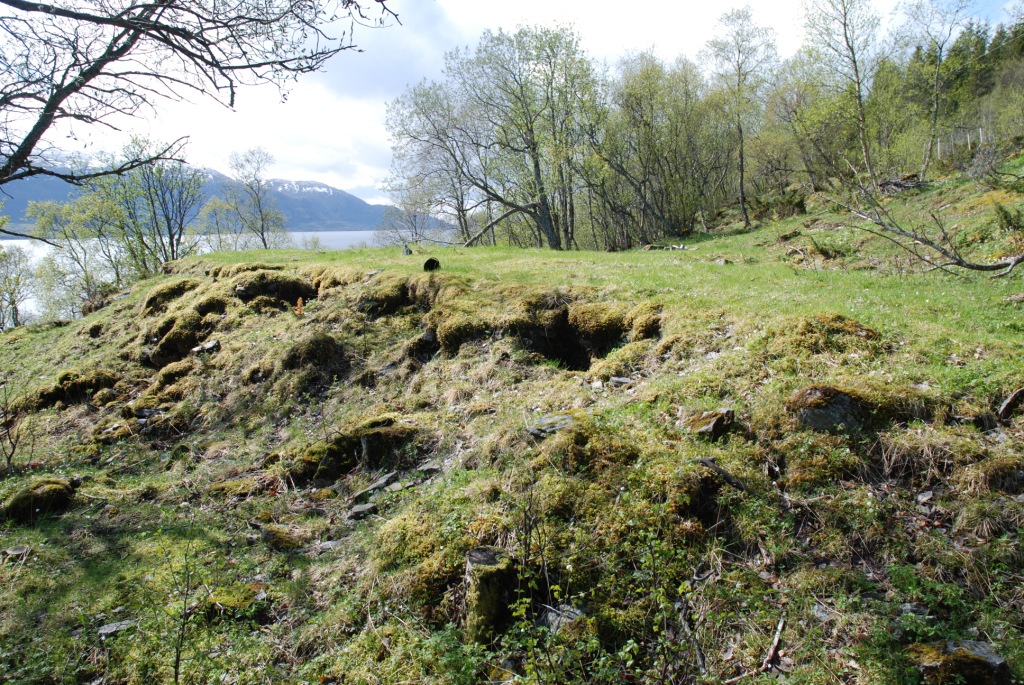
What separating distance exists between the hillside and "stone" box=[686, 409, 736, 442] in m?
0.02

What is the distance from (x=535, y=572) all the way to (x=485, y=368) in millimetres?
4579

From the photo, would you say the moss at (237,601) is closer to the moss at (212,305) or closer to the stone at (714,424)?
the stone at (714,424)

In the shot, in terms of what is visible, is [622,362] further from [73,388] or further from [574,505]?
[73,388]

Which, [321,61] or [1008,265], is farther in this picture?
[321,61]

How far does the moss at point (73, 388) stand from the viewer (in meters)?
11.8

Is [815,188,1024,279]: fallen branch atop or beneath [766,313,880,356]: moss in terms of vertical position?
atop

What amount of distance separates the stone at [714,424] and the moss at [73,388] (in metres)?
13.4

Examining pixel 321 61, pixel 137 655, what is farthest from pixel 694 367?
pixel 137 655

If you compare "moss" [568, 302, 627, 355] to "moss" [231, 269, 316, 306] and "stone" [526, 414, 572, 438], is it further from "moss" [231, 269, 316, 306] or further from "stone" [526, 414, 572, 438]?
"moss" [231, 269, 316, 306]

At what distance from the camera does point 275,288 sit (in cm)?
1486

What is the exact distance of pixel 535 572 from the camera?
4.48 meters

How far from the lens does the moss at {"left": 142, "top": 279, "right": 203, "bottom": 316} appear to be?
16161 mm

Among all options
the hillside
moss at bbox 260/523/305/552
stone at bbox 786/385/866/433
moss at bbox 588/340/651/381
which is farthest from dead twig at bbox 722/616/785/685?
moss at bbox 260/523/305/552

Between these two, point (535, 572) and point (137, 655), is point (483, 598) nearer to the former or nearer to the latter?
point (535, 572)
